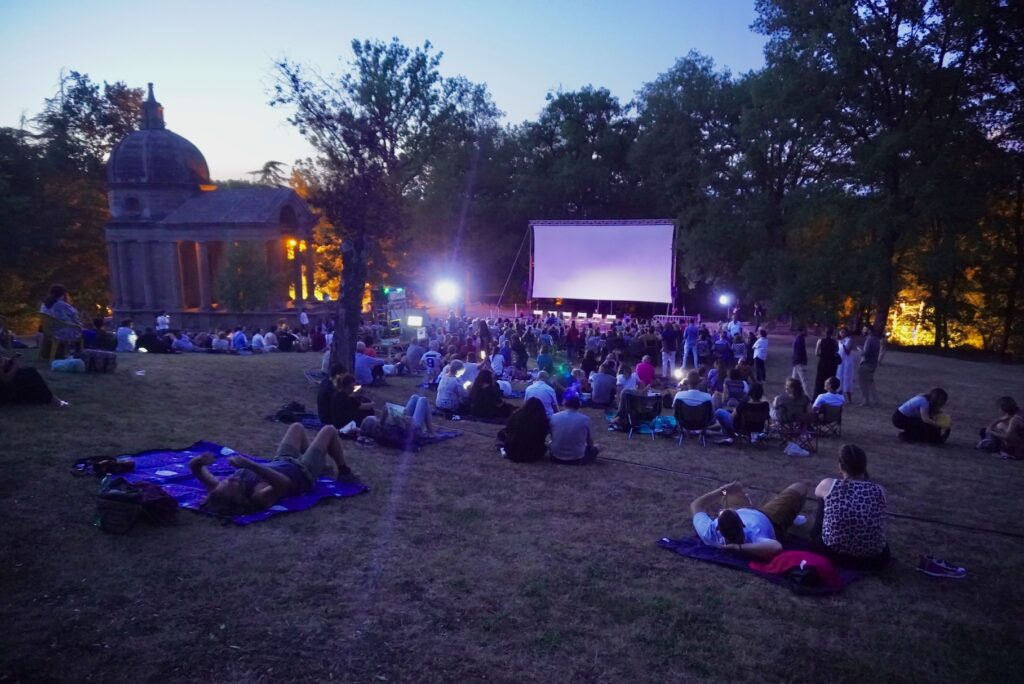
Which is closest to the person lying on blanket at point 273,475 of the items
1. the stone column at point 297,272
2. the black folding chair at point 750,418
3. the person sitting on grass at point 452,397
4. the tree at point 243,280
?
the person sitting on grass at point 452,397

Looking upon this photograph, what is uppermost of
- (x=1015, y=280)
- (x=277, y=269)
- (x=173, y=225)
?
(x=173, y=225)

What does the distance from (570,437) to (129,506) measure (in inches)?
197

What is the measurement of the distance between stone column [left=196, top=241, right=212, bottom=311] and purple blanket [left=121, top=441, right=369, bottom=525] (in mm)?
24592

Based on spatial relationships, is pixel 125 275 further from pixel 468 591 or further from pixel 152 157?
pixel 468 591

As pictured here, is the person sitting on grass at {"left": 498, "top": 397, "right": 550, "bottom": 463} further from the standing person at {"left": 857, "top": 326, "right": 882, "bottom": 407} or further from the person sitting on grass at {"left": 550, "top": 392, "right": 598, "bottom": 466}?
the standing person at {"left": 857, "top": 326, "right": 882, "bottom": 407}

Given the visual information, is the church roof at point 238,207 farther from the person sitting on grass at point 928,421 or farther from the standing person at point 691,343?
the person sitting on grass at point 928,421

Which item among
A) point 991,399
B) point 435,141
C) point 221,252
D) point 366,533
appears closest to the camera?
point 366,533

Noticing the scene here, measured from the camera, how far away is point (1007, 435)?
897 centimetres

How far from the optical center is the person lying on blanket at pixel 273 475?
575cm

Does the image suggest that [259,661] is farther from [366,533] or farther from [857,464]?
[857,464]

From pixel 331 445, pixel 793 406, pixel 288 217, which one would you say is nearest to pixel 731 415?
pixel 793 406

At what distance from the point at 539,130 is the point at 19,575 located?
42610mm

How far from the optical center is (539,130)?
1708 inches

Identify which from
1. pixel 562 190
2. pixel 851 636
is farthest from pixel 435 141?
pixel 851 636
